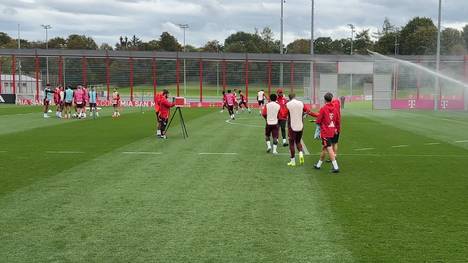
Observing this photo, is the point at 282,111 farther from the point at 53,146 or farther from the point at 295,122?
the point at 53,146

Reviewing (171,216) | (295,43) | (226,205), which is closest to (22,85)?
(226,205)

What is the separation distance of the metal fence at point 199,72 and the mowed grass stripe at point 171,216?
42.6 meters

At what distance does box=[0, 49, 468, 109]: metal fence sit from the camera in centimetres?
5434

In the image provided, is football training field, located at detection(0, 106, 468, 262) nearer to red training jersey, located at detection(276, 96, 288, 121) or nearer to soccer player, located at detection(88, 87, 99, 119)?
red training jersey, located at detection(276, 96, 288, 121)

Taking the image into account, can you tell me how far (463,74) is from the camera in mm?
54938

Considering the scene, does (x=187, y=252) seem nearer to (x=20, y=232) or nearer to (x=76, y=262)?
(x=76, y=262)

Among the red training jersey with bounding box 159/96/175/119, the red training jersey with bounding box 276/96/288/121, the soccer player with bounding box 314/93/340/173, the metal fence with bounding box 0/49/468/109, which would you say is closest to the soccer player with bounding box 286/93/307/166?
the soccer player with bounding box 314/93/340/173

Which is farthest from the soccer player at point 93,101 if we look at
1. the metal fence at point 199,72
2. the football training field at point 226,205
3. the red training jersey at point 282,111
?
the metal fence at point 199,72

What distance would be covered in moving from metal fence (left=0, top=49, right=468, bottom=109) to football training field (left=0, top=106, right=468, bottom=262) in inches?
1513

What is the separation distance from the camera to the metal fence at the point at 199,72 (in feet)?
178

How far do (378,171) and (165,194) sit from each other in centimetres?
577

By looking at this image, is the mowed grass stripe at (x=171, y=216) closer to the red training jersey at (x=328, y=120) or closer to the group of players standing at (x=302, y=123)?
the group of players standing at (x=302, y=123)

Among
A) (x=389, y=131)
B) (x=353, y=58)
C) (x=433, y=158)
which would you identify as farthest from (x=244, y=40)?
(x=433, y=158)

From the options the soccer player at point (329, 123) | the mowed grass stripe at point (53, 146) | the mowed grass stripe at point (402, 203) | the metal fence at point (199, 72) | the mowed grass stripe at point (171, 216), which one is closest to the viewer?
the mowed grass stripe at point (171, 216)
